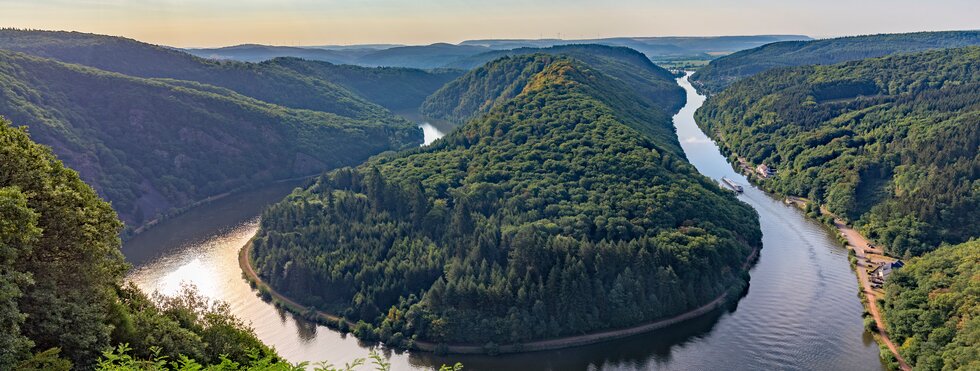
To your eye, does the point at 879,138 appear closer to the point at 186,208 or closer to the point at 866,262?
the point at 866,262

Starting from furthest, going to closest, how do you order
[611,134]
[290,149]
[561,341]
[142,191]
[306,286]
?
[290,149] → [142,191] → [611,134] → [306,286] → [561,341]

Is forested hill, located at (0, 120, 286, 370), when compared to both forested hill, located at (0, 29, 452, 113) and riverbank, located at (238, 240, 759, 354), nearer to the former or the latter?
riverbank, located at (238, 240, 759, 354)

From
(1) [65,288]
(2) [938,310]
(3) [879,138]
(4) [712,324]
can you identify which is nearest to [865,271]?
→ (2) [938,310]

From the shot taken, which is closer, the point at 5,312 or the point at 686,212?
the point at 5,312

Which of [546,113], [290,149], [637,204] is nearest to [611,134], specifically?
[546,113]

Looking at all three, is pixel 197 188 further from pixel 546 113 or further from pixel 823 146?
pixel 823 146

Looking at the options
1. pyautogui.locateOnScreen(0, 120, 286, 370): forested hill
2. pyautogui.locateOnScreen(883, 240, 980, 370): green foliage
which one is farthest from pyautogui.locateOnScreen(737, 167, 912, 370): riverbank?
pyautogui.locateOnScreen(0, 120, 286, 370): forested hill
